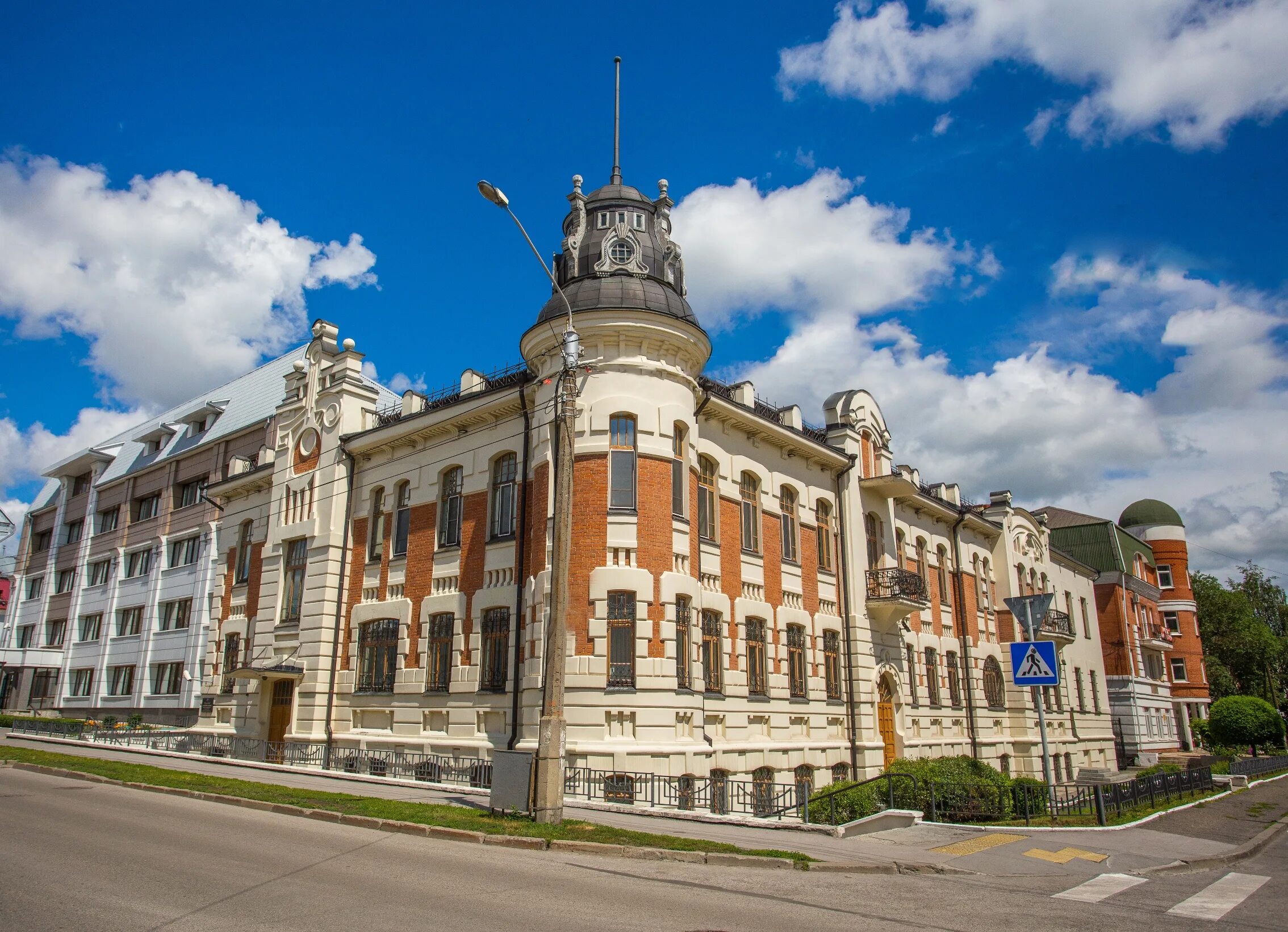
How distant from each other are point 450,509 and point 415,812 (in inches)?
478

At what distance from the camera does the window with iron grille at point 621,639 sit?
20.0m

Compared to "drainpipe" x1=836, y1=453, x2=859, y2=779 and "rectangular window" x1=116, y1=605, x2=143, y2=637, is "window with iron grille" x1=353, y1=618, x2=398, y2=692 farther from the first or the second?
"rectangular window" x1=116, y1=605, x2=143, y2=637

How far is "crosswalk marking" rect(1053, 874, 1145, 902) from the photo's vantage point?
10.3 metres

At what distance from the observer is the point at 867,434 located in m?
31.2

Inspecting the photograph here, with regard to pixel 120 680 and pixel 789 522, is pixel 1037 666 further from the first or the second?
pixel 120 680

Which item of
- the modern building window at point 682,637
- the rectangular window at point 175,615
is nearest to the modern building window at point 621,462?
the modern building window at point 682,637

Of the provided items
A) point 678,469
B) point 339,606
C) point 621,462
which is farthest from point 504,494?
point 339,606

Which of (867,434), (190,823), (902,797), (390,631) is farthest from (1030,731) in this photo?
(190,823)

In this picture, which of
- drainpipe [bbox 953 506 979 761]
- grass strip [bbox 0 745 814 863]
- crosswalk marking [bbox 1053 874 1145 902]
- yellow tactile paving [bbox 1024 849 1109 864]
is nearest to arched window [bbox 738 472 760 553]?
grass strip [bbox 0 745 814 863]

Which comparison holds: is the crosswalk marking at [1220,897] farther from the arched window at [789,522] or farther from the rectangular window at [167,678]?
the rectangular window at [167,678]

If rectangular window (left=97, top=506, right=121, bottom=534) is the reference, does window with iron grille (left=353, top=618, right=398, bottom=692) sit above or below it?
below

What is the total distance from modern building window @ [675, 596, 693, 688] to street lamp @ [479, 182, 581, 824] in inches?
257

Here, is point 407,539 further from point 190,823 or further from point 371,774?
point 190,823

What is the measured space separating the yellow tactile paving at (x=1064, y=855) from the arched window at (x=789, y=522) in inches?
529
